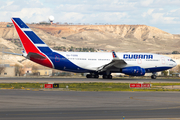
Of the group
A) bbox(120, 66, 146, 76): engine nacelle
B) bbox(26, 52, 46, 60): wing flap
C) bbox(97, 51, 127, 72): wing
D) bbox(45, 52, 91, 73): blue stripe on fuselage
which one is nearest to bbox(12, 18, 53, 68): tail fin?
bbox(26, 52, 46, 60): wing flap

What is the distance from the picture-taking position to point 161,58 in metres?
56.5

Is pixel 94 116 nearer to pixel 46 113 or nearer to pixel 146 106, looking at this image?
pixel 46 113

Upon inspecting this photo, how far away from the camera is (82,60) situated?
5128 centimetres

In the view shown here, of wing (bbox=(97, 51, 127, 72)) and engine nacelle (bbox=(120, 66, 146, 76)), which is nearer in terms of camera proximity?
wing (bbox=(97, 51, 127, 72))

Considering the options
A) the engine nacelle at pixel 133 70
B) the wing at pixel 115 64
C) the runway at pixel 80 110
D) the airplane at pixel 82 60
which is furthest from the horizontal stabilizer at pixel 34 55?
the runway at pixel 80 110

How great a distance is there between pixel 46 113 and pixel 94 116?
9.30 ft

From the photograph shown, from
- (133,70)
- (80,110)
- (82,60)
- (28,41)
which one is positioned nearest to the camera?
(80,110)

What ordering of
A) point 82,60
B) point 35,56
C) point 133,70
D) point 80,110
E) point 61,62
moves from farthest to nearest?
point 82,60, point 133,70, point 61,62, point 35,56, point 80,110

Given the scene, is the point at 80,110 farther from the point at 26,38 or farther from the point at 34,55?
the point at 26,38

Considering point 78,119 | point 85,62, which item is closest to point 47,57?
point 85,62

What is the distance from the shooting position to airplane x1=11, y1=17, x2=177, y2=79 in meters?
49.1

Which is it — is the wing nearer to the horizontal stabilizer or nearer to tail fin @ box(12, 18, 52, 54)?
the horizontal stabilizer

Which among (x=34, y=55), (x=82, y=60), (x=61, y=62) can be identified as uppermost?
(x=34, y=55)

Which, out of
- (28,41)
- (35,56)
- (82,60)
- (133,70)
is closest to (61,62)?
(82,60)
